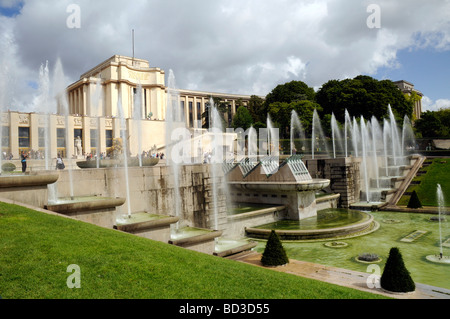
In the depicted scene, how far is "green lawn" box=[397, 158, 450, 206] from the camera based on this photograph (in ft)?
76.5

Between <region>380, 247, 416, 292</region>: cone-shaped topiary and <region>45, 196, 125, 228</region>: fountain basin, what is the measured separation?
23.6 ft

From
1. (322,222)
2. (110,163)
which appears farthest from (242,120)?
(110,163)

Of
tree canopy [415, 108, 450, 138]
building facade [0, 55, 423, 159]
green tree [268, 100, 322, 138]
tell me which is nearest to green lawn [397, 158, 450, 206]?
building facade [0, 55, 423, 159]

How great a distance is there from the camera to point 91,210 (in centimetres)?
931

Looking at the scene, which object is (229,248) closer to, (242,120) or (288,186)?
(288,186)

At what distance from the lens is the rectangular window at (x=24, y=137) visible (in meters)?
40.7

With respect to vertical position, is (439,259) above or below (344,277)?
below

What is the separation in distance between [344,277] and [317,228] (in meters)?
7.68

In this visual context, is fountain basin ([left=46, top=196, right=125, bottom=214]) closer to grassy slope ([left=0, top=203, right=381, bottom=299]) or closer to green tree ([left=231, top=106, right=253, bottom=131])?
grassy slope ([left=0, top=203, right=381, bottom=299])

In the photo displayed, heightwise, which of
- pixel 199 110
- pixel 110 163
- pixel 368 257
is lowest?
pixel 368 257

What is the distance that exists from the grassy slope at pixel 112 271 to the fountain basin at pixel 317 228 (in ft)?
29.6

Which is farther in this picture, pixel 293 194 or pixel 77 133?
pixel 77 133
